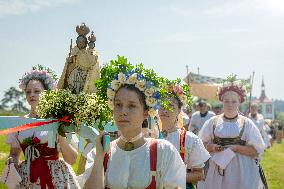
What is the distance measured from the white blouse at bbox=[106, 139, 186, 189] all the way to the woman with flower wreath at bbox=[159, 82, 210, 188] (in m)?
1.72

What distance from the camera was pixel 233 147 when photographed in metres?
8.80

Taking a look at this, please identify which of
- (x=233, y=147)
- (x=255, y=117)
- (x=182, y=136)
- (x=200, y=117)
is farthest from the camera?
(x=255, y=117)

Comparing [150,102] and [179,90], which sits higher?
[179,90]

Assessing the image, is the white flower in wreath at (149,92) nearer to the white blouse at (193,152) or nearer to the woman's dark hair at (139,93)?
the woman's dark hair at (139,93)

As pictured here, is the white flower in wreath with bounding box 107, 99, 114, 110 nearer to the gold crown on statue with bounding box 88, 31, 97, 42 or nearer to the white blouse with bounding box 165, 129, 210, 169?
the white blouse with bounding box 165, 129, 210, 169

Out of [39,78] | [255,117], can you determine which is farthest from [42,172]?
[255,117]

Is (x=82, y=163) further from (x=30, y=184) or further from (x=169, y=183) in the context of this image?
(x=169, y=183)

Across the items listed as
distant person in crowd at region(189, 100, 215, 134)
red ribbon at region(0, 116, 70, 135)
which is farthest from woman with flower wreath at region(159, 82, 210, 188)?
distant person in crowd at region(189, 100, 215, 134)

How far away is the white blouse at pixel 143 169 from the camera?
4.29 metres

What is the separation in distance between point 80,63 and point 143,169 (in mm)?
3283

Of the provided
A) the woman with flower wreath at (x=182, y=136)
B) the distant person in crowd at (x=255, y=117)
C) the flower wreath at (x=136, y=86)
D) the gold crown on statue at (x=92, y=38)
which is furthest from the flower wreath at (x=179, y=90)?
the distant person in crowd at (x=255, y=117)

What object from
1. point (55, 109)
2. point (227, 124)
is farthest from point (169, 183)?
point (227, 124)

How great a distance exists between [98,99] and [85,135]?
0.38 metres

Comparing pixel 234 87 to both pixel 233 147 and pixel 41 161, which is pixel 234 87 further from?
pixel 41 161
